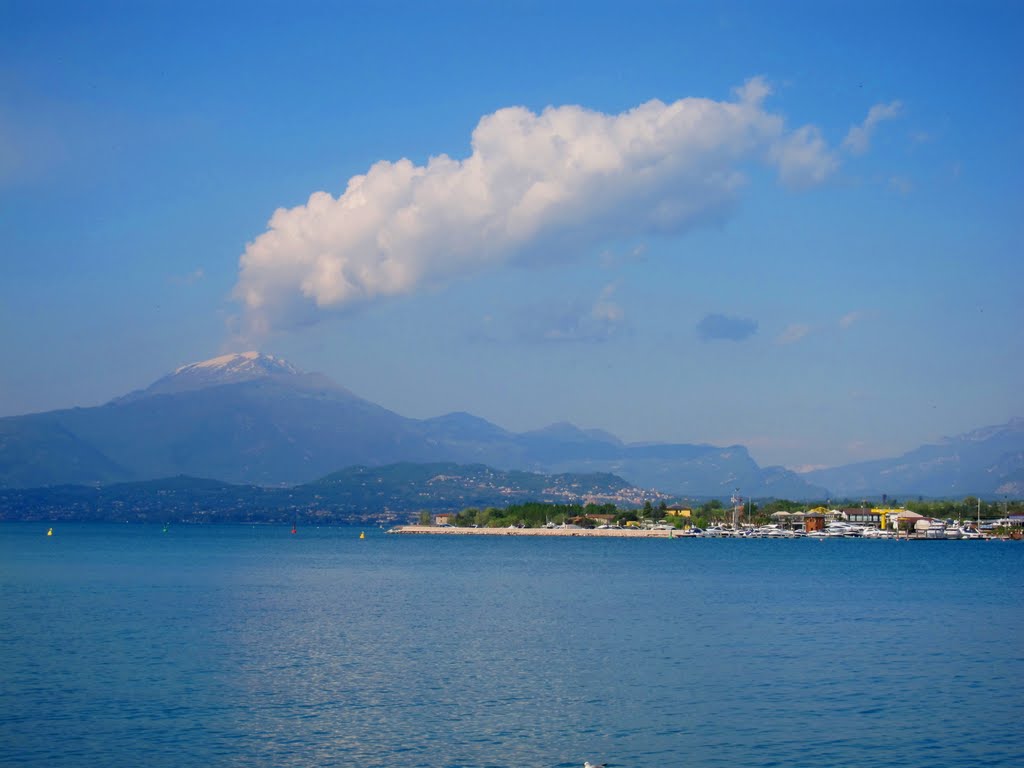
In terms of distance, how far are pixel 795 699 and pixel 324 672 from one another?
15.9 m

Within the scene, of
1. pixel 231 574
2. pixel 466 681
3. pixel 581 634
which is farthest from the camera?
pixel 231 574

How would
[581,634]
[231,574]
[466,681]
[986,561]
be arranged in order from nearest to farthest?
[466,681] → [581,634] → [231,574] → [986,561]

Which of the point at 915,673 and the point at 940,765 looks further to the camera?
the point at 915,673

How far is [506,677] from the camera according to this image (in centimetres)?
3878

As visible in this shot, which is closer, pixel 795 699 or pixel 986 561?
pixel 795 699

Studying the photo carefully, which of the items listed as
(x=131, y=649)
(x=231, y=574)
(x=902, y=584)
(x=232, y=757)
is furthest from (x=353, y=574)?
(x=232, y=757)

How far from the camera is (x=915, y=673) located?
40062 millimetres

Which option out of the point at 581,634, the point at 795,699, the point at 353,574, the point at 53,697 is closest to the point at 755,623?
the point at 581,634

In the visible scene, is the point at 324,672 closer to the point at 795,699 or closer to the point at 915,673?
the point at 795,699

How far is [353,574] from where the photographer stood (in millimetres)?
98062

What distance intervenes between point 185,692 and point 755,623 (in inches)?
1208

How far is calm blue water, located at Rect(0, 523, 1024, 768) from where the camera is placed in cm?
2869

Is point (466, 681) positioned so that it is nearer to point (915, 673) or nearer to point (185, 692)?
point (185, 692)

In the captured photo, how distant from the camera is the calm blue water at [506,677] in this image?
28688 mm
